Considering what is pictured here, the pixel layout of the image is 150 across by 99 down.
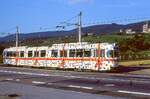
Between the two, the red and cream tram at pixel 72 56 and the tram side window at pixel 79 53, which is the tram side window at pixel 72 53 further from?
the tram side window at pixel 79 53

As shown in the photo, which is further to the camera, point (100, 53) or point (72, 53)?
point (72, 53)

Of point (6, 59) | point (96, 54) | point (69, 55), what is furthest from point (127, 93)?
point (6, 59)

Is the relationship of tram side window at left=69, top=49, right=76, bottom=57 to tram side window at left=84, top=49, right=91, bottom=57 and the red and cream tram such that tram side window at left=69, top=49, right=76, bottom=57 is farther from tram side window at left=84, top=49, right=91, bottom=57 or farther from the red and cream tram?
tram side window at left=84, top=49, right=91, bottom=57

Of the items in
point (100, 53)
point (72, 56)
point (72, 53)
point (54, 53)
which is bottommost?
point (72, 56)

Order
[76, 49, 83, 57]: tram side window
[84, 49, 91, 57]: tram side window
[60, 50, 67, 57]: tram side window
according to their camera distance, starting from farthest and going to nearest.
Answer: [60, 50, 67, 57]: tram side window < [76, 49, 83, 57]: tram side window < [84, 49, 91, 57]: tram side window

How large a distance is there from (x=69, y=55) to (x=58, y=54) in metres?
2.77

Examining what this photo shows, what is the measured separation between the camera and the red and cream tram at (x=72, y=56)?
40.7m

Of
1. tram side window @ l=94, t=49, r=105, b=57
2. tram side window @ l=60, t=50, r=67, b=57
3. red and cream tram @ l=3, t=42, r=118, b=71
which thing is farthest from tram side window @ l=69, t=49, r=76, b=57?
tram side window @ l=94, t=49, r=105, b=57

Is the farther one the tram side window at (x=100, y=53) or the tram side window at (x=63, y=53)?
the tram side window at (x=63, y=53)

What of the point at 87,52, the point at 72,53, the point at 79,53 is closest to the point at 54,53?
the point at 72,53

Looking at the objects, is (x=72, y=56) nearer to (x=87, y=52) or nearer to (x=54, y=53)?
(x=87, y=52)

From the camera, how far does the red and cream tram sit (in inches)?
1603

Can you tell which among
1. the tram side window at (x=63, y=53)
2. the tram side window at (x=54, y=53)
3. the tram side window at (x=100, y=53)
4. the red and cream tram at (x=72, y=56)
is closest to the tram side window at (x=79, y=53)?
the red and cream tram at (x=72, y=56)

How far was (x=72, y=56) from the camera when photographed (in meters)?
45.3
